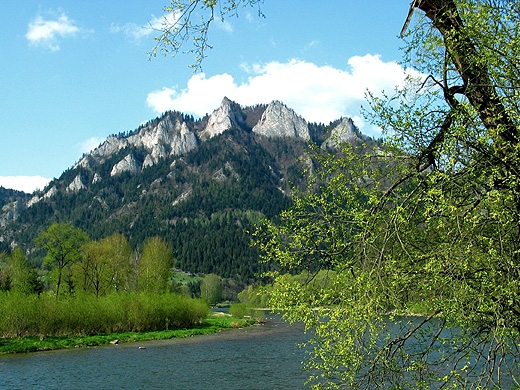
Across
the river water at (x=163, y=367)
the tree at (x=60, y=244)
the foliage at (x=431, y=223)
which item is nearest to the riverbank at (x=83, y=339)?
the river water at (x=163, y=367)

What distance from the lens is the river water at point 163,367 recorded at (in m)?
27.6

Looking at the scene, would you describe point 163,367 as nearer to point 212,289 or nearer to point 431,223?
point 431,223

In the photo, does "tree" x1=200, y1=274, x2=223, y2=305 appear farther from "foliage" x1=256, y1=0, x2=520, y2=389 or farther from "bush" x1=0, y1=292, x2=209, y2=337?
"foliage" x1=256, y1=0, x2=520, y2=389

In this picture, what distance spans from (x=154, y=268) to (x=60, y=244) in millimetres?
21345

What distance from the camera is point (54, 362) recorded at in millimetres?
35656

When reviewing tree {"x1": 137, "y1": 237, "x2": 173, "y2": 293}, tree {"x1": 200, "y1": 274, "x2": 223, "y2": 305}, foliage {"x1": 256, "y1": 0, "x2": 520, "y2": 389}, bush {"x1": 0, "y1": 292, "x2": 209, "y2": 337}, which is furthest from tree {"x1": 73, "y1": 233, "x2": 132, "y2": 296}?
tree {"x1": 200, "y1": 274, "x2": 223, "y2": 305}

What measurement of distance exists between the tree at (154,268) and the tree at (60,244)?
14.6m

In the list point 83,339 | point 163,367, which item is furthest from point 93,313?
point 163,367

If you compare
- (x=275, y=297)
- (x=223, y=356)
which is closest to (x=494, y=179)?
(x=275, y=297)

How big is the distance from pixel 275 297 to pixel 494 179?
3767 millimetres

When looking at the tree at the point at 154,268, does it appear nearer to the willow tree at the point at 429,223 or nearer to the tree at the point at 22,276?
the tree at the point at 22,276

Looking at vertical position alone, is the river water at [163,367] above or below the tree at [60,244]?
below

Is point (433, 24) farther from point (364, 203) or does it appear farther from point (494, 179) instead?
point (364, 203)

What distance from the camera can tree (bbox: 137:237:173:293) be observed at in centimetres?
7351
